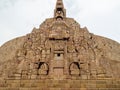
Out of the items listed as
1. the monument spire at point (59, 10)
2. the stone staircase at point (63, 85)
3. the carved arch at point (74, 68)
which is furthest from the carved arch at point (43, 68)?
the monument spire at point (59, 10)

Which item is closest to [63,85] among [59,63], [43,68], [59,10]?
[59,63]

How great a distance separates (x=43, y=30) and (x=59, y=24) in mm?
1644

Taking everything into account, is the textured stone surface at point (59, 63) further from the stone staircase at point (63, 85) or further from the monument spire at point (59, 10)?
the monument spire at point (59, 10)

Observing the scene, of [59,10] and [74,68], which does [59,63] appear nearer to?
[74,68]

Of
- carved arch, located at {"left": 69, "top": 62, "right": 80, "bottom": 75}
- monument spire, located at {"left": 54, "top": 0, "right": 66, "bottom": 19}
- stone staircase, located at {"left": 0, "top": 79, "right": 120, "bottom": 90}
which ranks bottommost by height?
stone staircase, located at {"left": 0, "top": 79, "right": 120, "bottom": 90}

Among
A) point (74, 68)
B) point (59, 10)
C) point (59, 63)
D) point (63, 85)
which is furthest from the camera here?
point (59, 10)

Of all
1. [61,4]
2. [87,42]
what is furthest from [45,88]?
[61,4]

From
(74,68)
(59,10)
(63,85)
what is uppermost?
(59,10)

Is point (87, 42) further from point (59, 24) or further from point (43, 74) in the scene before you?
point (43, 74)

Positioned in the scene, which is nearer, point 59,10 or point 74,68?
point 74,68

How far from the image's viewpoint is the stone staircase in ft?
38.3

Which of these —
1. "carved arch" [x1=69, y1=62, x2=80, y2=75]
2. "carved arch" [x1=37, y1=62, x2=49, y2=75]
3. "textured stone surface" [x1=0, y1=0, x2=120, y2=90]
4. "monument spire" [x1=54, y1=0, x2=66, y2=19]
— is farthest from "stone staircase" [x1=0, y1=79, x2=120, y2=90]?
"monument spire" [x1=54, y1=0, x2=66, y2=19]

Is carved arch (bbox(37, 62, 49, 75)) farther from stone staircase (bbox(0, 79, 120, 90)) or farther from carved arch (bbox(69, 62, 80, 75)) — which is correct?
carved arch (bbox(69, 62, 80, 75))

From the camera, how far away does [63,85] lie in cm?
1177
